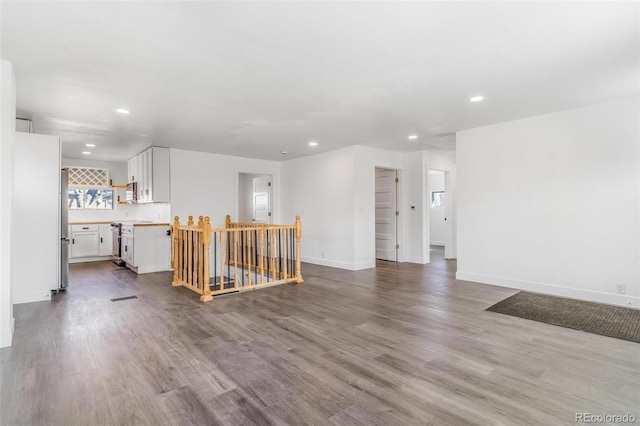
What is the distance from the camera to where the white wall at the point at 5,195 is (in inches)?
108

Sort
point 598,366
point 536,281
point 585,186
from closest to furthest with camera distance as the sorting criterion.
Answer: point 598,366 < point 585,186 < point 536,281

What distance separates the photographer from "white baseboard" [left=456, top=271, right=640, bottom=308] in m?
3.78

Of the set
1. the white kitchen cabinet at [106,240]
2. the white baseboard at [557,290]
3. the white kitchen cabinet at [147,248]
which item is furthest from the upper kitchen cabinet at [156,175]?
the white baseboard at [557,290]

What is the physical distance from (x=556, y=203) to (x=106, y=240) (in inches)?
354

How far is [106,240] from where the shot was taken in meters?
7.64

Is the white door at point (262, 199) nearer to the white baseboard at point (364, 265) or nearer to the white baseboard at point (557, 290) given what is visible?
the white baseboard at point (364, 265)

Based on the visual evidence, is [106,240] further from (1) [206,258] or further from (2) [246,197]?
(1) [206,258]

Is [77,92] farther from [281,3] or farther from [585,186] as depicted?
[585,186]

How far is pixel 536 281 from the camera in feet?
14.6

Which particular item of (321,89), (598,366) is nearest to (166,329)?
(321,89)

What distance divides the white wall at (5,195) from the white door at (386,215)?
6.33m

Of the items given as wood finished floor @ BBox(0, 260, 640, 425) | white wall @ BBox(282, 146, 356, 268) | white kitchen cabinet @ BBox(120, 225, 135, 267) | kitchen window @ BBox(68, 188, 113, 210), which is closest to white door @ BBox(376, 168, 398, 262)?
white wall @ BBox(282, 146, 356, 268)

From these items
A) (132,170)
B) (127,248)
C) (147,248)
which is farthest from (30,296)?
(132,170)

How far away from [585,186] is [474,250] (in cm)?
167
